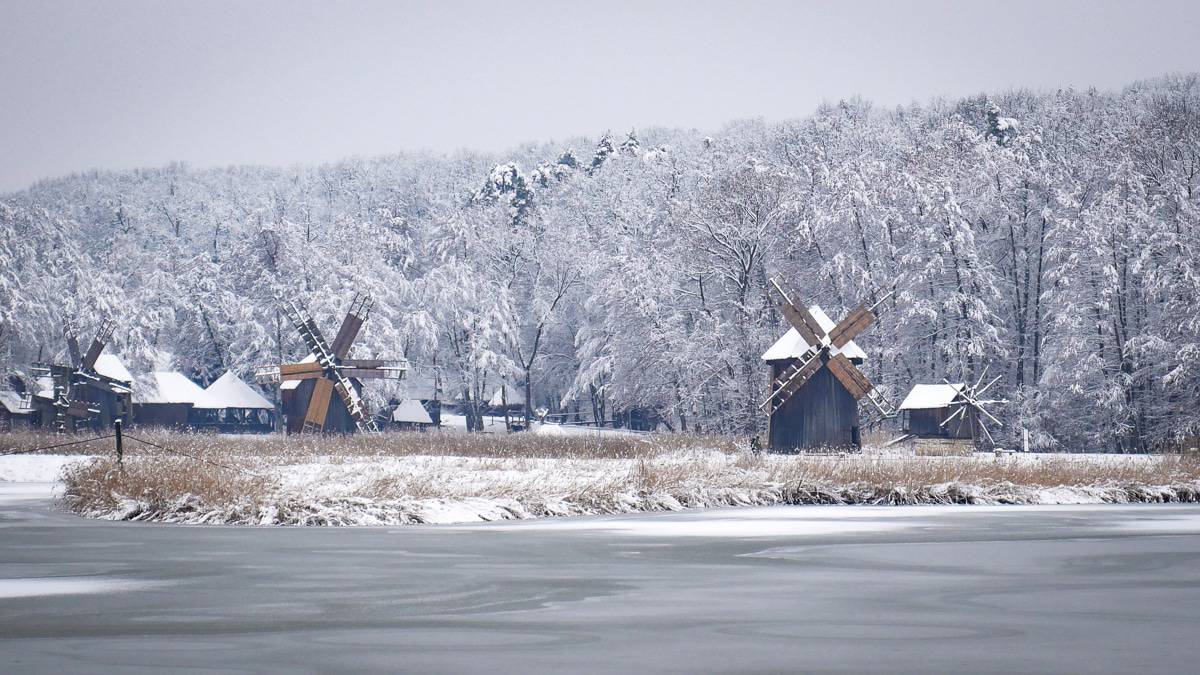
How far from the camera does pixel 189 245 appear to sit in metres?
115

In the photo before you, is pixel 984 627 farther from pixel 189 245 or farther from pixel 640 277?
pixel 189 245

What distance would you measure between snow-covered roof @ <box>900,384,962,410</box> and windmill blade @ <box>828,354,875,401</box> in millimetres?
5307

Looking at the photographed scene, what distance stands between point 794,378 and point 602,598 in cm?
3558

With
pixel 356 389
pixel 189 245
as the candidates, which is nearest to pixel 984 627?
pixel 356 389

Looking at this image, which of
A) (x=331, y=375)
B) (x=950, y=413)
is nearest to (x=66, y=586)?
(x=950, y=413)

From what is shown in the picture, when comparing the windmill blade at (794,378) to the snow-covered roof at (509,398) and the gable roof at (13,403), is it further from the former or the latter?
the gable roof at (13,403)

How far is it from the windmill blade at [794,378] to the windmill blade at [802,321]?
48 centimetres

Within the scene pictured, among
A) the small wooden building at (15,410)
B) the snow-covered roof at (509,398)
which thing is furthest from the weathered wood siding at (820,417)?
the small wooden building at (15,410)

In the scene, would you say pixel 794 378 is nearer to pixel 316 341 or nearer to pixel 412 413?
pixel 316 341

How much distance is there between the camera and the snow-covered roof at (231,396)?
3164 inches

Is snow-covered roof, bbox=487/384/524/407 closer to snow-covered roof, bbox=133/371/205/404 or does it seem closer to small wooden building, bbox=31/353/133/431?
snow-covered roof, bbox=133/371/205/404

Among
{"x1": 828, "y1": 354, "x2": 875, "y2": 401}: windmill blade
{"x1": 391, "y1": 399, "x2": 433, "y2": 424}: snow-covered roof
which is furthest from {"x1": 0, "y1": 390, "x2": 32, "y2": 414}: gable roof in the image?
{"x1": 828, "y1": 354, "x2": 875, "y2": 401}: windmill blade

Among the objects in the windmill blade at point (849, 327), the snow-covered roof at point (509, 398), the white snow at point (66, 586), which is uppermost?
the windmill blade at point (849, 327)

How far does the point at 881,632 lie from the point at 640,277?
54.3m
